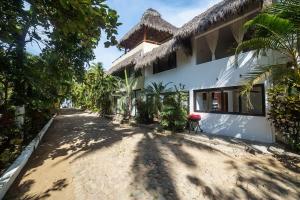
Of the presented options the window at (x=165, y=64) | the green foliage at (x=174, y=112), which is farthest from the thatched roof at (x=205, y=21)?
the green foliage at (x=174, y=112)

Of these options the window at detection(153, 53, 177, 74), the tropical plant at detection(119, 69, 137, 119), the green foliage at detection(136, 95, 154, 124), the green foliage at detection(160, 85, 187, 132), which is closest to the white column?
the green foliage at detection(160, 85, 187, 132)

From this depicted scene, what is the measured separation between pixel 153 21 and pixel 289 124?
14507 mm

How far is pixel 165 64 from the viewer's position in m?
17.0

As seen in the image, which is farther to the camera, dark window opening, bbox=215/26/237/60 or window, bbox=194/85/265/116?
dark window opening, bbox=215/26/237/60

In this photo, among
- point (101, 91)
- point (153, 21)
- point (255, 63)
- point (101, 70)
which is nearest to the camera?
point (255, 63)

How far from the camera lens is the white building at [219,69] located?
986cm

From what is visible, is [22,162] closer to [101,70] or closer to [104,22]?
[104,22]

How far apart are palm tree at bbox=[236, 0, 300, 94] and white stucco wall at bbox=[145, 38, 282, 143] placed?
5.55 ft

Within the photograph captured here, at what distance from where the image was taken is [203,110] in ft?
43.1

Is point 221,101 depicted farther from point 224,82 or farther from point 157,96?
point 157,96

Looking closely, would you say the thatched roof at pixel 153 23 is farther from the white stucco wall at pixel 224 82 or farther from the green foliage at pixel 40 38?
the green foliage at pixel 40 38

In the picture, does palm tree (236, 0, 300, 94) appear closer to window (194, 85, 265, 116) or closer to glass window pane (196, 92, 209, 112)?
window (194, 85, 265, 116)

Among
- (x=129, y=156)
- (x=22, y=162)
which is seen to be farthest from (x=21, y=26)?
(x=129, y=156)

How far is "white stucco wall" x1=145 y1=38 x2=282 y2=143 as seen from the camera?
31.6 feet
